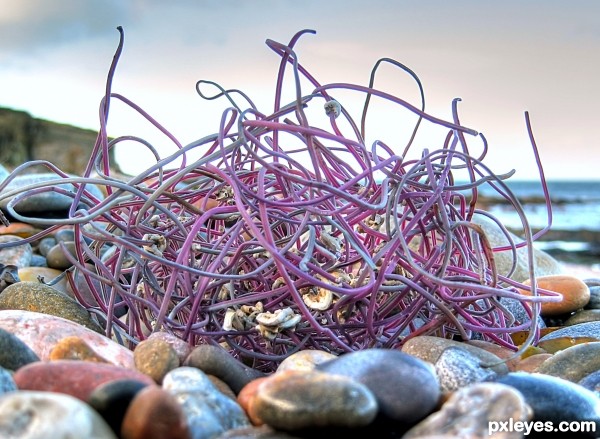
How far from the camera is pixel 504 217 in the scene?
1767 centimetres

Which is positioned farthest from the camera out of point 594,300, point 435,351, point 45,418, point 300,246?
point 594,300

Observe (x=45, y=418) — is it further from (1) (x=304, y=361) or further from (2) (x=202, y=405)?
(1) (x=304, y=361)

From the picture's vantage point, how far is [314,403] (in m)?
0.69

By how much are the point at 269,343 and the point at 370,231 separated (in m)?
0.31

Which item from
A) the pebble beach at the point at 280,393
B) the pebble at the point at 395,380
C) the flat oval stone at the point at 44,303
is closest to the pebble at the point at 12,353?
the pebble beach at the point at 280,393

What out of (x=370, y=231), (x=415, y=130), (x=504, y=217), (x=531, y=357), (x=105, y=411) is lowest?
(x=504, y=217)

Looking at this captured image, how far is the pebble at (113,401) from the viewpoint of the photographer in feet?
2.30

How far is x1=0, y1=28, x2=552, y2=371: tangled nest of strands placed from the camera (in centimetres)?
114

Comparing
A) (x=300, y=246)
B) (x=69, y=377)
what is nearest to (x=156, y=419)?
(x=69, y=377)

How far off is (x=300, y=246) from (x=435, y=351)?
35cm

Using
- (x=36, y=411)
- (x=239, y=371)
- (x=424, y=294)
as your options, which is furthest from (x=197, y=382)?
(x=424, y=294)

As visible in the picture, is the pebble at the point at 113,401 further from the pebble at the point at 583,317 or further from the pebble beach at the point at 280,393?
the pebble at the point at 583,317

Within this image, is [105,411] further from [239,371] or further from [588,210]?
[588,210]

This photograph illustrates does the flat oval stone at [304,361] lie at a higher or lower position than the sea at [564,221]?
higher
